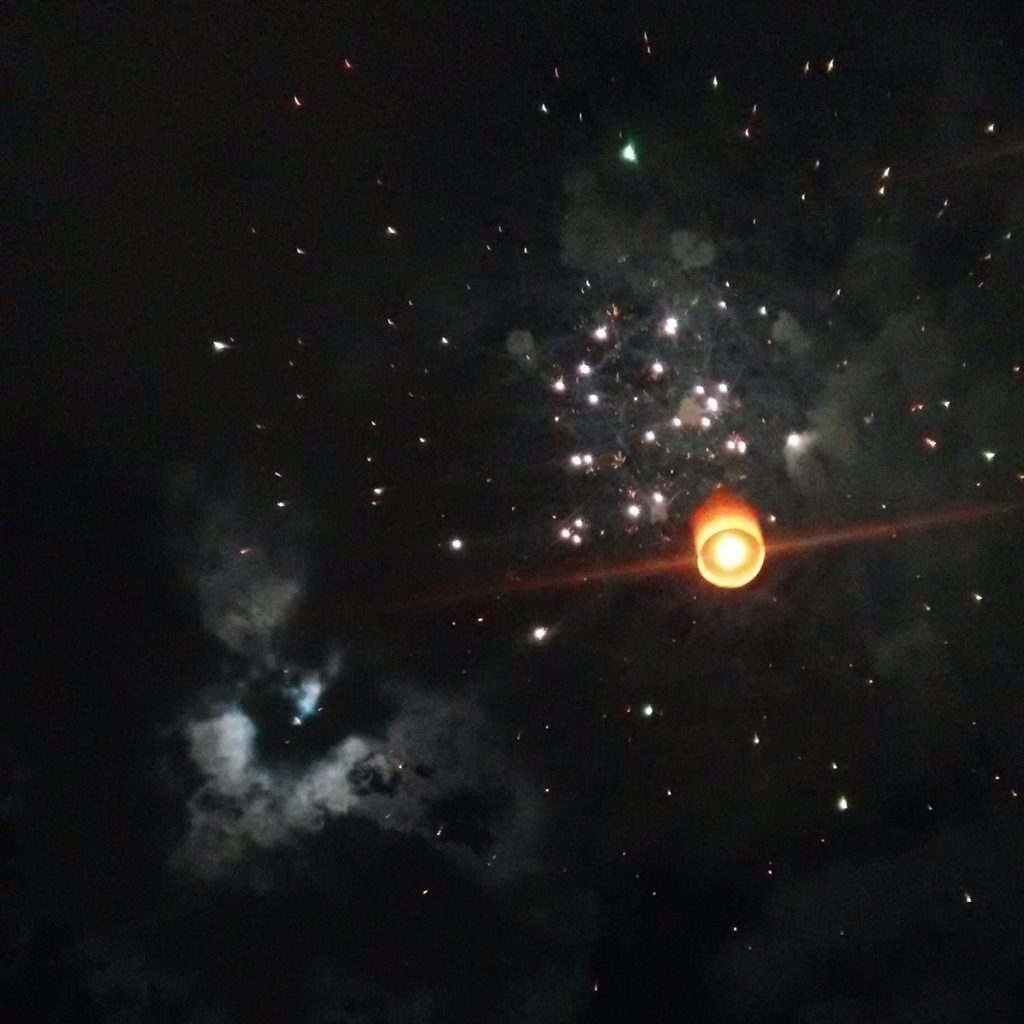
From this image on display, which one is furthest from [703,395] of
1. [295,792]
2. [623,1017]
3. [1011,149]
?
[623,1017]

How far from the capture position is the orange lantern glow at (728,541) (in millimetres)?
3123

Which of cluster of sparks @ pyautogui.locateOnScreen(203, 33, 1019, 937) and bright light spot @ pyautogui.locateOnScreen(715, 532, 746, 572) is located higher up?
cluster of sparks @ pyautogui.locateOnScreen(203, 33, 1019, 937)

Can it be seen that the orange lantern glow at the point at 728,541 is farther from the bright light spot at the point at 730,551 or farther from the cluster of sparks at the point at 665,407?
the cluster of sparks at the point at 665,407

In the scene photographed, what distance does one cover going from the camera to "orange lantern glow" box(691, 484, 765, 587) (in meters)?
3.12

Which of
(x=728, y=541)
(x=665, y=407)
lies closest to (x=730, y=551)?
(x=728, y=541)

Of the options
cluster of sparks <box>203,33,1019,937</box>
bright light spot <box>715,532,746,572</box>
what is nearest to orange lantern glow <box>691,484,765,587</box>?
bright light spot <box>715,532,746,572</box>

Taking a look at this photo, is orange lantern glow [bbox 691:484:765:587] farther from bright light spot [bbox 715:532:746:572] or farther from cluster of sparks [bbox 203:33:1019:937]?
cluster of sparks [bbox 203:33:1019:937]

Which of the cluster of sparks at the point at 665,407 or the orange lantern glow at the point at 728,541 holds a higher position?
the cluster of sparks at the point at 665,407

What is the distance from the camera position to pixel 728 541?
3.16 metres

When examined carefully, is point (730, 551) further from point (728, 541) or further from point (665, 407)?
point (665, 407)

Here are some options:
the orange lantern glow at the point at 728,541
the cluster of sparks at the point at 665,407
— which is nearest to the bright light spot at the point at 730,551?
the orange lantern glow at the point at 728,541

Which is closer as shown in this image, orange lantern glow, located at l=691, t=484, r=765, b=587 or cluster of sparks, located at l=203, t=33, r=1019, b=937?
orange lantern glow, located at l=691, t=484, r=765, b=587

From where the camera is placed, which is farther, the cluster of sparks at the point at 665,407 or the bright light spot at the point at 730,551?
the cluster of sparks at the point at 665,407

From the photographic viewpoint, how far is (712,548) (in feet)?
10.4
